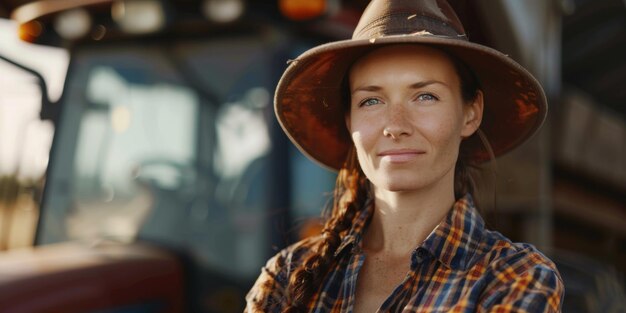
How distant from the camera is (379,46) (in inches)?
64.2

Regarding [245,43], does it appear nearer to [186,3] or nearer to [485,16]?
[186,3]

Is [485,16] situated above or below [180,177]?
above

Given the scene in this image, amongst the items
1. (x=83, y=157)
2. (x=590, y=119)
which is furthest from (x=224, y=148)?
(x=590, y=119)

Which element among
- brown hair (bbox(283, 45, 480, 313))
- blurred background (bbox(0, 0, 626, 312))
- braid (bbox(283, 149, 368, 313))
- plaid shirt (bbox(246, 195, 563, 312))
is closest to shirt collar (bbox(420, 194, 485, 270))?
plaid shirt (bbox(246, 195, 563, 312))

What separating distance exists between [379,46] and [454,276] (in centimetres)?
46

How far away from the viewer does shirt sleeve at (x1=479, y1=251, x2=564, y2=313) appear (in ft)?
4.37

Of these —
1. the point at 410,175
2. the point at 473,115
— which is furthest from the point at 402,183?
the point at 473,115

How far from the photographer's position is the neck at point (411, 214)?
1.60 m

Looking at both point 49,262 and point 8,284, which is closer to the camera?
point 8,284

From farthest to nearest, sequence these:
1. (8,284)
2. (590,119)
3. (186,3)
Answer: (590,119)
(186,3)
(8,284)

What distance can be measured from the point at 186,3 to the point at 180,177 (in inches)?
25.3

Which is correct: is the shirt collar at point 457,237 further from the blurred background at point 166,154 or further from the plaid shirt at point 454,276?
the blurred background at point 166,154

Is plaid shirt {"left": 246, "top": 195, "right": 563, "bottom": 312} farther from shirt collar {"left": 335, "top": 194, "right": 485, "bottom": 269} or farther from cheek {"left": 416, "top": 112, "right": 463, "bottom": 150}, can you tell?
cheek {"left": 416, "top": 112, "right": 463, "bottom": 150}

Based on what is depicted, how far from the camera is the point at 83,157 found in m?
3.44
